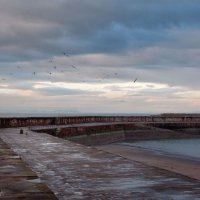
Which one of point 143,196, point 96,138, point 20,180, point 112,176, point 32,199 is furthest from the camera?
point 96,138

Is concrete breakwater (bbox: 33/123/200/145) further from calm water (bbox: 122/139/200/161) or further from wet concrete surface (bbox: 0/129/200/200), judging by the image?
wet concrete surface (bbox: 0/129/200/200)

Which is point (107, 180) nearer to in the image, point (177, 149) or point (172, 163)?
point (172, 163)

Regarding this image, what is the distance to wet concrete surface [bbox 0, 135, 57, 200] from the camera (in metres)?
7.85

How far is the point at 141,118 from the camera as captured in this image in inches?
2842

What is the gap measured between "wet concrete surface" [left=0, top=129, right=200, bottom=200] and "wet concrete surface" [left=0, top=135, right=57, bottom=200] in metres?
0.46

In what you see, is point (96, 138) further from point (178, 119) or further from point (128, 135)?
point (178, 119)

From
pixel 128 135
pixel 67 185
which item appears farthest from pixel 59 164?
pixel 128 135

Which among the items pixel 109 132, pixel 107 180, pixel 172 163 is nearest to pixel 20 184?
pixel 107 180

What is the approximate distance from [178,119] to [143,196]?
211ft

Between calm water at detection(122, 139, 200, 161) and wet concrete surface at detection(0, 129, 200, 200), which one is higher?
wet concrete surface at detection(0, 129, 200, 200)

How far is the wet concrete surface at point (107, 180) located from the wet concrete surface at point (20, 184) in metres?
0.46

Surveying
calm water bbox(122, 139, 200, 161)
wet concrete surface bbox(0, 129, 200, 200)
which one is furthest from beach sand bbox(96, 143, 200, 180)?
wet concrete surface bbox(0, 129, 200, 200)

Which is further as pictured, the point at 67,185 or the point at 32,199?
the point at 67,185

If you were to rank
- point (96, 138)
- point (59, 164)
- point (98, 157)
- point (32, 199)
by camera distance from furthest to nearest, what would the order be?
point (96, 138), point (98, 157), point (59, 164), point (32, 199)
